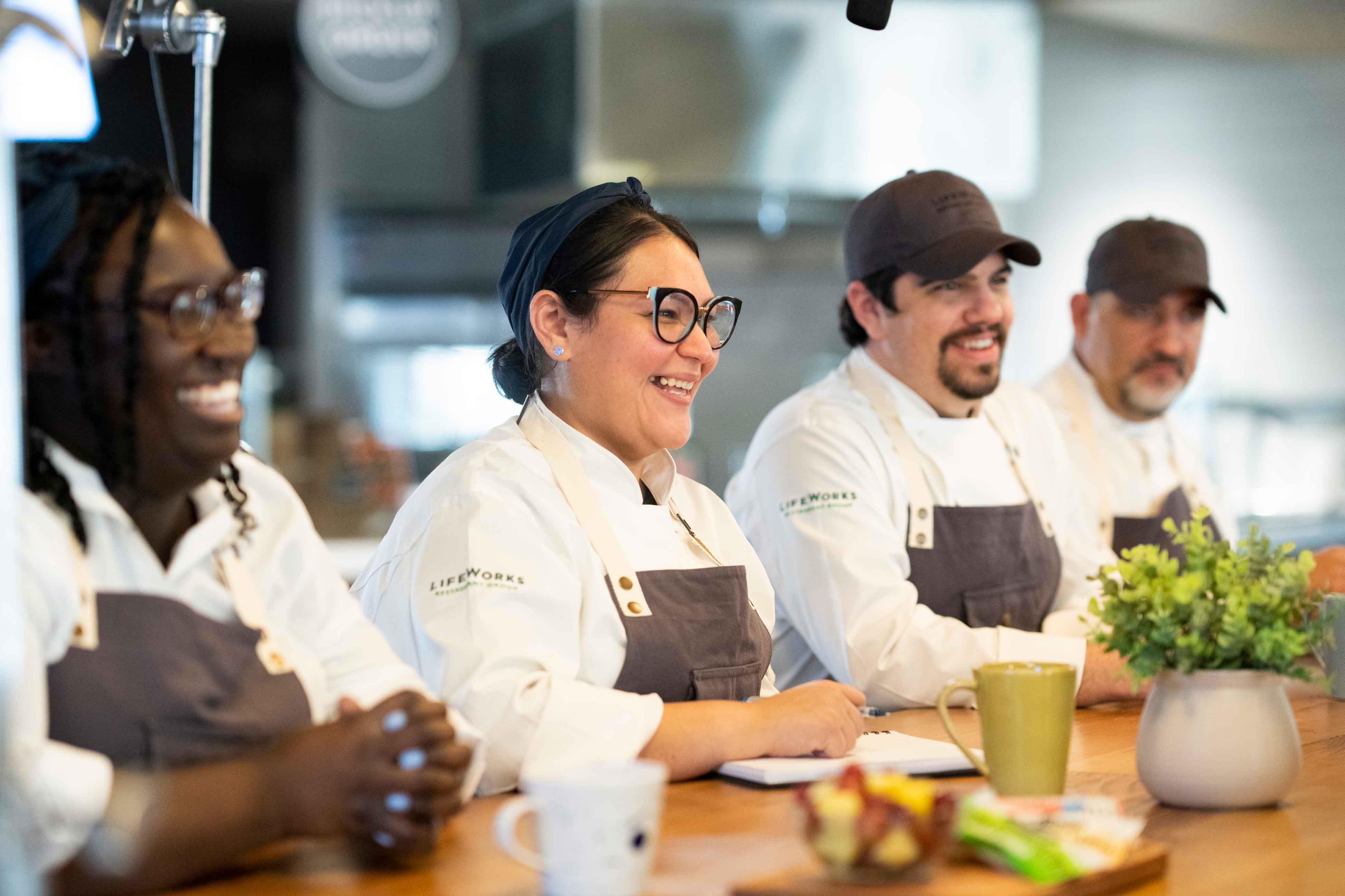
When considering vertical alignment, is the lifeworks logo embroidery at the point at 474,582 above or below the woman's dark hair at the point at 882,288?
below

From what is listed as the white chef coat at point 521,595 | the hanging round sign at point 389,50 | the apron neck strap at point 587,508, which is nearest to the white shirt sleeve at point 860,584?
the white chef coat at point 521,595

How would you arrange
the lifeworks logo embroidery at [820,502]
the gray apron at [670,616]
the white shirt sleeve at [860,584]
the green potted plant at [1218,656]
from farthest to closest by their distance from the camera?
the lifeworks logo embroidery at [820,502]
the white shirt sleeve at [860,584]
the gray apron at [670,616]
the green potted plant at [1218,656]

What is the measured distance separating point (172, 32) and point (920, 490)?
1243 millimetres

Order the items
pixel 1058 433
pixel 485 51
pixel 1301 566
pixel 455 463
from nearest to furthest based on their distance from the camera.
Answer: pixel 1301 566 → pixel 455 463 → pixel 1058 433 → pixel 485 51

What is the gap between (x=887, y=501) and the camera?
2248 mm

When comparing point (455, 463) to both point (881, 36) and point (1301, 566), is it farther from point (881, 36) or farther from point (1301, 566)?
point (881, 36)

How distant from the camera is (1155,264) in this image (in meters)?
2.78

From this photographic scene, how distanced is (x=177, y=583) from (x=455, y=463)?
1.83ft

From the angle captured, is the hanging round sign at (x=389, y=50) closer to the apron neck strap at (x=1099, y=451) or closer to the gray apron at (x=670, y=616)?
the apron neck strap at (x=1099, y=451)

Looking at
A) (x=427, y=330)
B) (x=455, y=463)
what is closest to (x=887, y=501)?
(x=455, y=463)

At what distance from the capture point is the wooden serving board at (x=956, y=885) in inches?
40.1

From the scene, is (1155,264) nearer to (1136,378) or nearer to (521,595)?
(1136,378)

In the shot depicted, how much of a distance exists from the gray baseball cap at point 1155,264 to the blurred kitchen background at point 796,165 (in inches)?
87.5

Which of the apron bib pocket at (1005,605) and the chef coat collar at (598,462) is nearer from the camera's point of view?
the chef coat collar at (598,462)
